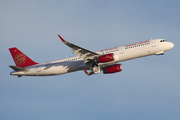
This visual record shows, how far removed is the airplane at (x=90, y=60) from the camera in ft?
169

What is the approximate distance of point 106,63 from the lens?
52094mm

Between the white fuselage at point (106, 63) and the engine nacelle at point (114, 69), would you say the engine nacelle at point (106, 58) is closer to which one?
the white fuselage at point (106, 63)

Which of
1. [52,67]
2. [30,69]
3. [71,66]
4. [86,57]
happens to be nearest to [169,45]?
[86,57]

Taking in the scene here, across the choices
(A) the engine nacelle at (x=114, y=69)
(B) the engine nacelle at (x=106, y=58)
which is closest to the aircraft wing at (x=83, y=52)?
(B) the engine nacelle at (x=106, y=58)

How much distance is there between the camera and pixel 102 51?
54.5m

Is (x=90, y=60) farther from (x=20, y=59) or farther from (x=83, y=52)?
(x=20, y=59)

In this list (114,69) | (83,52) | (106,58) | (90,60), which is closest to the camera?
(106,58)

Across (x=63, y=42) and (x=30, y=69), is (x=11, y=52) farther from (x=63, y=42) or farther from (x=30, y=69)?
(x=63, y=42)

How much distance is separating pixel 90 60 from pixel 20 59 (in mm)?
16624

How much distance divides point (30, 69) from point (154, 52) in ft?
89.4

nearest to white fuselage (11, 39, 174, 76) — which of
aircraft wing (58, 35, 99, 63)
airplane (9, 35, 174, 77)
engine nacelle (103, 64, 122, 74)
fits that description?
airplane (9, 35, 174, 77)

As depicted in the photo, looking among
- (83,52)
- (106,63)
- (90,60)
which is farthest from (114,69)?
(83,52)

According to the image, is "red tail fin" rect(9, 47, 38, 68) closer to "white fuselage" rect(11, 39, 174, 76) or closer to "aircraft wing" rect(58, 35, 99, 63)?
"white fuselage" rect(11, 39, 174, 76)

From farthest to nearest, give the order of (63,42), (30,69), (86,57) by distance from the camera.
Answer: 1. (30,69)
2. (86,57)
3. (63,42)
